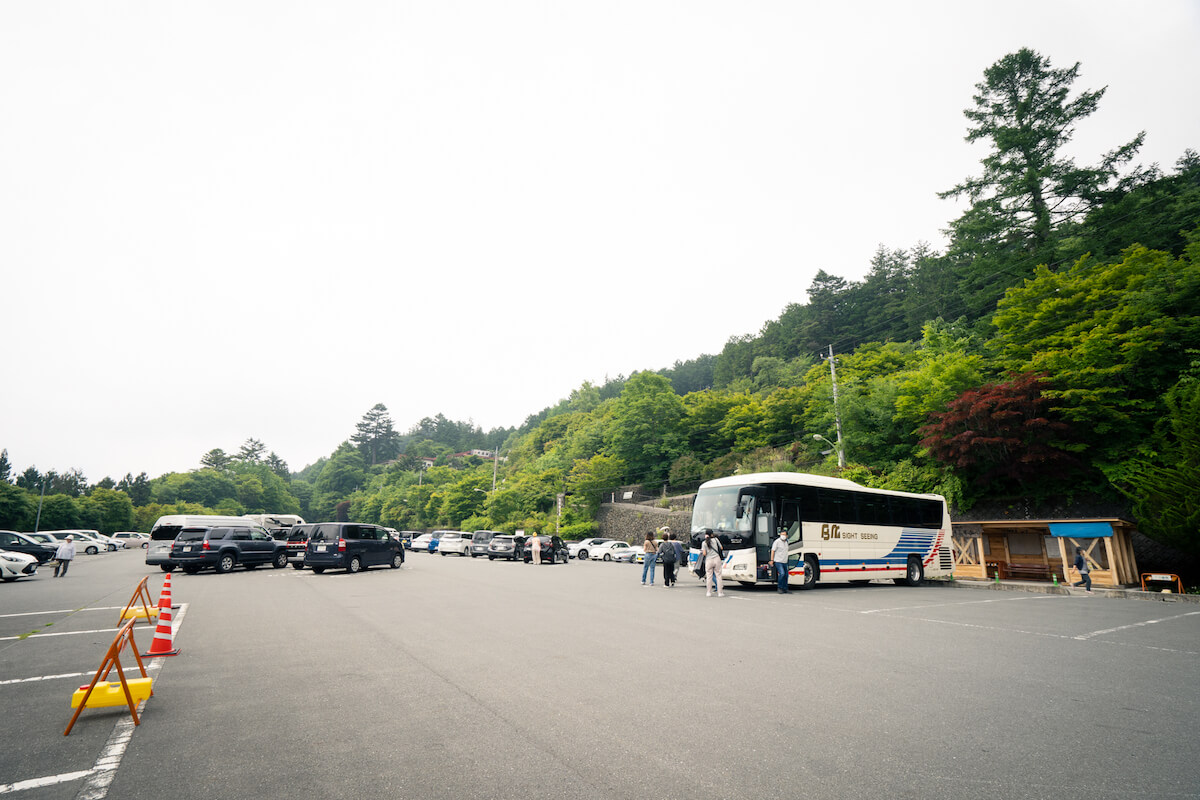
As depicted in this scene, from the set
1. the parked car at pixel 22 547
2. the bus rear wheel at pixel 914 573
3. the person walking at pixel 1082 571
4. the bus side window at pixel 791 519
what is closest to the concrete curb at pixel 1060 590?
the person walking at pixel 1082 571

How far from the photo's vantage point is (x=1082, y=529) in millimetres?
19141

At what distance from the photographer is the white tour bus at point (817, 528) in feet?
57.7

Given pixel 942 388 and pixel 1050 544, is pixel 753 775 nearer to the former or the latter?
pixel 1050 544

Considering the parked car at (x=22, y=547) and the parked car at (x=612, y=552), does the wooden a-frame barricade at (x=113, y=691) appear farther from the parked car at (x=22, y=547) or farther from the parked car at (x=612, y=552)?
the parked car at (x=612, y=552)

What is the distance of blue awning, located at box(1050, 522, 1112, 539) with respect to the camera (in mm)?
18625

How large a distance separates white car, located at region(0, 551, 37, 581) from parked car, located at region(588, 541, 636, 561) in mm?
28924

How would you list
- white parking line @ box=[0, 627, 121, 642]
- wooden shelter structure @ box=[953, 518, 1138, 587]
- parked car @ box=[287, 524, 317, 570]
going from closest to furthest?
white parking line @ box=[0, 627, 121, 642] < wooden shelter structure @ box=[953, 518, 1138, 587] < parked car @ box=[287, 524, 317, 570]

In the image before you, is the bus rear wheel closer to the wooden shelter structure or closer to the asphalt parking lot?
the wooden shelter structure

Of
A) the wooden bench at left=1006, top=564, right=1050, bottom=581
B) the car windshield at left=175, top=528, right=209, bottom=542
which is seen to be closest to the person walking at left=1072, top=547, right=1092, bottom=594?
the wooden bench at left=1006, top=564, right=1050, bottom=581

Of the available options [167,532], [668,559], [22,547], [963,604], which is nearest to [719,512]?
[668,559]

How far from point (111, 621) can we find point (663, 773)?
1157 cm

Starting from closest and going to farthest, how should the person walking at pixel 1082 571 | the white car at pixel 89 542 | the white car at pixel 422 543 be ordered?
1. the person walking at pixel 1082 571
2. the white car at pixel 89 542
3. the white car at pixel 422 543

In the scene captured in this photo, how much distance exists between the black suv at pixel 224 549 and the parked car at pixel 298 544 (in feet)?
1.42

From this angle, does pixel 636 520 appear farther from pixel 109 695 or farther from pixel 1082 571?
pixel 109 695
